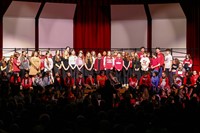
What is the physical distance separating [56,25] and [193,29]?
6697mm

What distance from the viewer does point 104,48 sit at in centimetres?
2322

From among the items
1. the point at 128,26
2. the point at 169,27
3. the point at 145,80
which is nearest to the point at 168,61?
the point at 145,80

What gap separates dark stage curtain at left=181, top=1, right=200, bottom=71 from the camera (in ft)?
69.2

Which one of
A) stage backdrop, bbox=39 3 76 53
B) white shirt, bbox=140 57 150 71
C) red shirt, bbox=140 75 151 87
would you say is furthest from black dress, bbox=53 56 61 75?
stage backdrop, bbox=39 3 76 53

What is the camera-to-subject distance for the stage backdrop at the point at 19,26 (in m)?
22.0

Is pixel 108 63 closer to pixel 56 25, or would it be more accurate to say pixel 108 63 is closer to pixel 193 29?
pixel 193 29

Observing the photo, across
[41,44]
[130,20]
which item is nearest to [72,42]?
[41,44]

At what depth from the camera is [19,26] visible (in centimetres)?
2244

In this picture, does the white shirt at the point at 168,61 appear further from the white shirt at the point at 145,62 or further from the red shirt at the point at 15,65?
the red shirt at the point at 15,65

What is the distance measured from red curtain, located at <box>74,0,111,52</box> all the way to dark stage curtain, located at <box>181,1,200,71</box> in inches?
157

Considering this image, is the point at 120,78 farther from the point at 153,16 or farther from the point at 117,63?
the point at 153,16

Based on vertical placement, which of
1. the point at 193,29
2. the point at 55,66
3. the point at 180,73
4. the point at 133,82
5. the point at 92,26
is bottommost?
the point at 133,82

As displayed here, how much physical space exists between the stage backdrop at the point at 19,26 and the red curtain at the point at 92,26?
7.24ft

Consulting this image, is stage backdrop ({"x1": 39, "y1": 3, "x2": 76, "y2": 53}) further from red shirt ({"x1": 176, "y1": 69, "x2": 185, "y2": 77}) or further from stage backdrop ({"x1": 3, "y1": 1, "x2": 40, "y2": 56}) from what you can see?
red shirt ({"x1": 176, "y1": 69, "x2": 185, "y2": 77})
